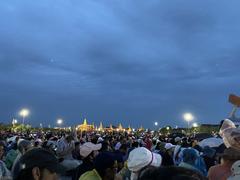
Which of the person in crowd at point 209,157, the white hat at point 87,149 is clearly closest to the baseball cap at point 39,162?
the white hat at point 87,149

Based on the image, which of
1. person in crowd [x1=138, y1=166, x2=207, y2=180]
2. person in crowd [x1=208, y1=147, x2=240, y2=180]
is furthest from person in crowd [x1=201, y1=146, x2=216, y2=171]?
person in crowd [x1=138, y1=166, x2=207, y2=180]

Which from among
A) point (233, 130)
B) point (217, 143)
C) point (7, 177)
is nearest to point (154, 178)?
point (7, 177)

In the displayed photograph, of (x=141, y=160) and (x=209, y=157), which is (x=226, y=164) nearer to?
(x=141, y=160)

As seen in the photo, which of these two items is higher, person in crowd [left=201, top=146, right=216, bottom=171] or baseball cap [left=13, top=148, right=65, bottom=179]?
baseball cap [left=13, top=148, right=65, bottom=179]

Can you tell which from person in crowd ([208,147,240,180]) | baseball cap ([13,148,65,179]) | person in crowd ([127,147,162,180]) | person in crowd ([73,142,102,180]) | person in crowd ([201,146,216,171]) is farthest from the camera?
person in crowd ([201,146,216,171])

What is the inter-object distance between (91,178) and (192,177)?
3761 millimetres

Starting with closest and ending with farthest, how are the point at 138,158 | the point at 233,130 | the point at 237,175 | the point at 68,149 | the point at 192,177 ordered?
the point at 192,177 < the point at 237,175 < the point at 138,158 < the point at 233,130 < the point at 68,149

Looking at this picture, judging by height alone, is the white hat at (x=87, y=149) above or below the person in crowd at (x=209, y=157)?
above

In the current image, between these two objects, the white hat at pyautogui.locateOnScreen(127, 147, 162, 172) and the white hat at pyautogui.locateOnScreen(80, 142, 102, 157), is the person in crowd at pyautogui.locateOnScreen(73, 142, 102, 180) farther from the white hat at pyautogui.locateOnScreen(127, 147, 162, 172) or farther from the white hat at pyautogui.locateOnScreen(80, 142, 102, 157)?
the white hat at pyautogui.locateOnScreen(127, 147, 162, 172)

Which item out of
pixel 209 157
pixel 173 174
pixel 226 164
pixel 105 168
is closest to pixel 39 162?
pixel 173 174

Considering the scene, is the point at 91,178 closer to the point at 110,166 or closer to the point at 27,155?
the point at 110,166

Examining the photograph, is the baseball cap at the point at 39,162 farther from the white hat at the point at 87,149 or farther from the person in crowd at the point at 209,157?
the person in crowd at the point at 209,157

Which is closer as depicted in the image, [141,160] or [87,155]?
[141,160]

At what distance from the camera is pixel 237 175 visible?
3342 mm
